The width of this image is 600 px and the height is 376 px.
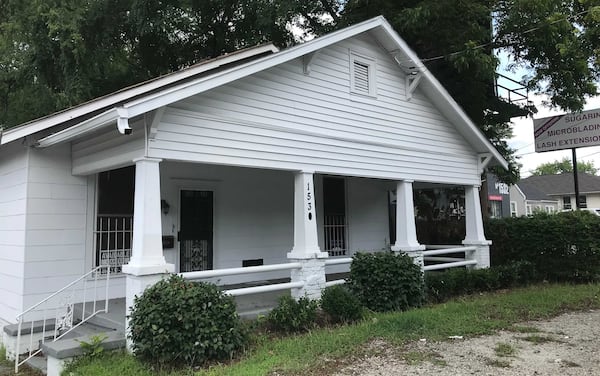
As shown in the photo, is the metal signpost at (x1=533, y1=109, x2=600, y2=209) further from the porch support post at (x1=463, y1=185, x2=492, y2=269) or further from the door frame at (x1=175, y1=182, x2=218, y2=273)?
the door frame at (x1=175, y1=182, x2=218, y2=273)

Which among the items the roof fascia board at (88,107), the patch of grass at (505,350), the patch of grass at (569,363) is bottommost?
the patch of grass at (569,363)

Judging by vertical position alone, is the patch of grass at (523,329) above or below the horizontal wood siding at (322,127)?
below

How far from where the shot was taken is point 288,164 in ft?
26.8

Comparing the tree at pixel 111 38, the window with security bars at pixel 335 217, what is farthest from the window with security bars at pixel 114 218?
the window with security bars at pixel 335 217

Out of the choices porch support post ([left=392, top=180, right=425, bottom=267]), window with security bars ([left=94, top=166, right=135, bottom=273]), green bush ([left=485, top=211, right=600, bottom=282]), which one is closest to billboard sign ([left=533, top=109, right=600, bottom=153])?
green bush ([left=485, top=211, right=600, bottom=282])

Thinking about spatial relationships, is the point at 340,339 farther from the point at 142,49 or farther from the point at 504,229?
the point at 142,49

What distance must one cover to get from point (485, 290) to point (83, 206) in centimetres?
851

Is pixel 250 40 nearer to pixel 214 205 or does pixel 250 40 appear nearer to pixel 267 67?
pixel 214 205

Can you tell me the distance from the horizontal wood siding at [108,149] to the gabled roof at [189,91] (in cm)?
35

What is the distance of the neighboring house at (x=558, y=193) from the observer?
146ft

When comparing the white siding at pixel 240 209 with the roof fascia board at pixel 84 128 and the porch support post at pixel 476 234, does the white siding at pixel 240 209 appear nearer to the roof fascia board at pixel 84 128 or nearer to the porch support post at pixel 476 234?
the roof fascia board at pixel 84 128

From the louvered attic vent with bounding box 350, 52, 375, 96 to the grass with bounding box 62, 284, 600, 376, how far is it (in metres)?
4.36

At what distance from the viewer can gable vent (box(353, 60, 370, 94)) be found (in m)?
9.70

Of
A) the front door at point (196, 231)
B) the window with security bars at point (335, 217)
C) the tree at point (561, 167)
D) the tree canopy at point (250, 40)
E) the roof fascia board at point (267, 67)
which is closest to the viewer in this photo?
the roof fascia board at point (267, 67)
